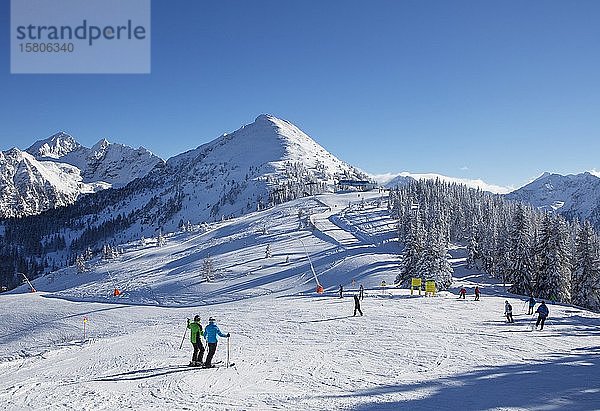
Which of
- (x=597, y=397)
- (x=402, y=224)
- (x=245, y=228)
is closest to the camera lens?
(x=597, y=397)

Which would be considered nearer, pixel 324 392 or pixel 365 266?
pixel 324 392

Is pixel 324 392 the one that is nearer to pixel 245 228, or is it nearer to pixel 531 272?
pixel 531 272

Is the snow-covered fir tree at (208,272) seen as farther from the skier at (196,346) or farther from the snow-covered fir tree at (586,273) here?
the skier at (196,346)

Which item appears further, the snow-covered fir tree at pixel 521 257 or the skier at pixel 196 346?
the snow-covered fir tree at pixel 521 257

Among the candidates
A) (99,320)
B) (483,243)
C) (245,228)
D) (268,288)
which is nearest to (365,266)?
(268,288)

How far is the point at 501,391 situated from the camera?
12.3 metres

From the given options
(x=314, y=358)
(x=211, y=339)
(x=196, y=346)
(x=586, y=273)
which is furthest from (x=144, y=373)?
(x=586, y=273)

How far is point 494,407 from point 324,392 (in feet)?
14.4

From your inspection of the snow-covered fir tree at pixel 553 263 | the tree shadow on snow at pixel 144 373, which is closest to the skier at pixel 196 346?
the tree shadow on snow at pixel 144 373

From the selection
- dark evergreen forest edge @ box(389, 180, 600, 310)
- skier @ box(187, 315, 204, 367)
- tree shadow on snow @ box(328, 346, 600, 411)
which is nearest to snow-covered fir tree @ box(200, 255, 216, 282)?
dark evergreen forest edge @ box(389, 180, 600, 310)

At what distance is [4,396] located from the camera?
1242 centimetres

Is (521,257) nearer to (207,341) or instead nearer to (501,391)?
(501,391)

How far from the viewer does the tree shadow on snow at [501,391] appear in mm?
11156

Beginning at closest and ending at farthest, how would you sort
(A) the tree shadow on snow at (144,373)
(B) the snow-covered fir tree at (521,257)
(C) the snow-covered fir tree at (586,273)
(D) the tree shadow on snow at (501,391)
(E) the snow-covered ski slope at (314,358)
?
1. (D) the tree shadow on snow at (501,391)
2. (E) the snow-covered ski slope at (314,358)
3. (A) the tree shadow on snow at (144,373)
4. (C) the snow-covered fir tree at (586,273)
5. (B) the snow-covered fir tree at (521,257)
